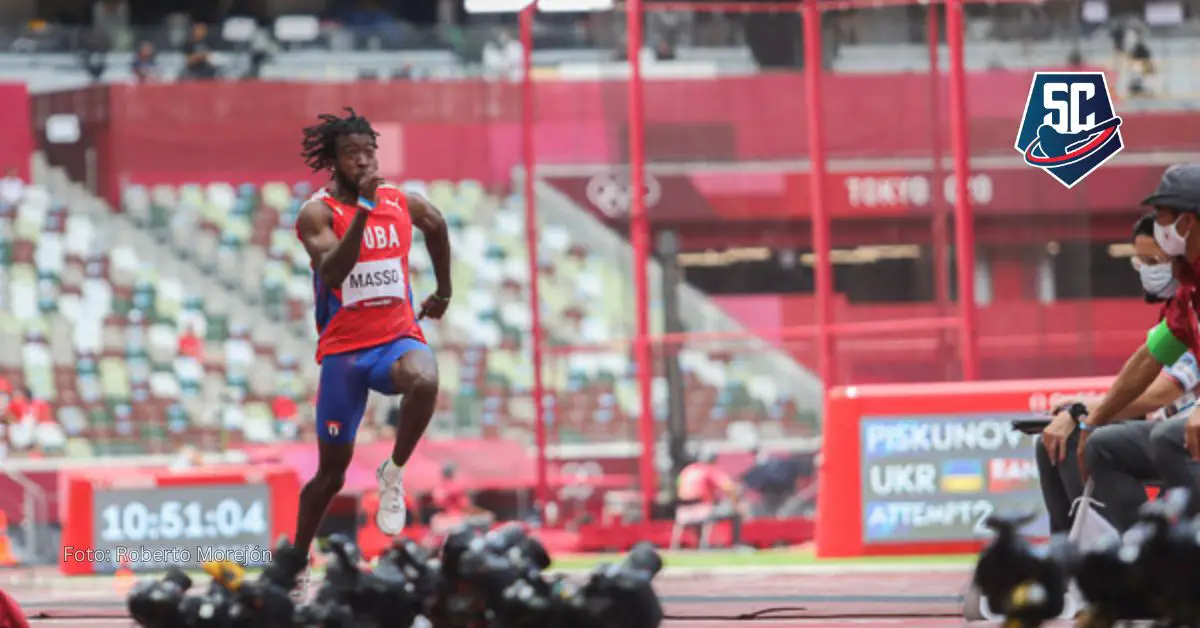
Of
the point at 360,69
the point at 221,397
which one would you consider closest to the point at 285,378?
the point at 221,397

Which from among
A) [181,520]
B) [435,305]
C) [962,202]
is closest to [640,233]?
[962,202]

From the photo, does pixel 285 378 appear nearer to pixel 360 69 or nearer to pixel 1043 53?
pixel 360 69

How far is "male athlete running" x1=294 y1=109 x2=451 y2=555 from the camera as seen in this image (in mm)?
7621

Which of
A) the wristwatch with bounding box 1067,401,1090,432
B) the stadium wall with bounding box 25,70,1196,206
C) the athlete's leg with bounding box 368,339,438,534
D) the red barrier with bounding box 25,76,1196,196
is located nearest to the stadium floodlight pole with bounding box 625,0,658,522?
the red barrier with bounding box 25,76,1196,196

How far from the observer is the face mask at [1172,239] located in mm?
5727

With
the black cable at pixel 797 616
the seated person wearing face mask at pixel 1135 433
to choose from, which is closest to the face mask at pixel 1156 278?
the seated person wearing face mask at pixel 1135 433

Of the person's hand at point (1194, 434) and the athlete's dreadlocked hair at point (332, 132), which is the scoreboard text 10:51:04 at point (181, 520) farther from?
the person's hand at point (1194, 434)

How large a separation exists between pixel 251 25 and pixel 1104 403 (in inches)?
851

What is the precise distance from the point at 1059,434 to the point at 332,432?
9.07 feet

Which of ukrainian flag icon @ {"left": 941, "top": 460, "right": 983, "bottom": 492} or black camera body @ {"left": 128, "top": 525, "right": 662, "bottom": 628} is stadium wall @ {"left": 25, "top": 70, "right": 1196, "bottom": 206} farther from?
black camera body @ {"left": 128, "top": 525, "right": 662, "bottom": 628}

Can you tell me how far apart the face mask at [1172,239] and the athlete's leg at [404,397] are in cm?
291

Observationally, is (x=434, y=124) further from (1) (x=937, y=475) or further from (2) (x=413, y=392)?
(2) (x=413, y=392)

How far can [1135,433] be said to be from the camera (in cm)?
618

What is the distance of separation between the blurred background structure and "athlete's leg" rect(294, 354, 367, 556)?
6.86 m
